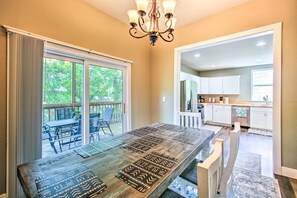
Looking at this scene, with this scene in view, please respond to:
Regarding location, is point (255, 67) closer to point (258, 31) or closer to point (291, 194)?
point (258, 31)

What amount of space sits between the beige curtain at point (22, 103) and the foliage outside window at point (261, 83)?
697 centimetres

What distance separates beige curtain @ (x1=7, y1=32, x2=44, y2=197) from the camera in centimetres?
153

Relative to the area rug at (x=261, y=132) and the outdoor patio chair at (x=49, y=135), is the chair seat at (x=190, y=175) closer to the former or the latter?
the outdoor patio chair at (x=49, y=135)

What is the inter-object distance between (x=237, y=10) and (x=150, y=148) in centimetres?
271

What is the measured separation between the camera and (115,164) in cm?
99

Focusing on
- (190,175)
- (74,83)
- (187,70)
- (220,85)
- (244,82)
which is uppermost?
(187,70)

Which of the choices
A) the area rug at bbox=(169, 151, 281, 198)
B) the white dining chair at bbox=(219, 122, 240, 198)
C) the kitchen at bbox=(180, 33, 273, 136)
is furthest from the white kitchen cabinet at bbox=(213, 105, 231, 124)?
the white dining chair at bbox=(219, 122, 240, 198)

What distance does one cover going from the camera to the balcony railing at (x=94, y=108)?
1.96 meters

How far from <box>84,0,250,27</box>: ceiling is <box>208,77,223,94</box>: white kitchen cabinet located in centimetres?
410

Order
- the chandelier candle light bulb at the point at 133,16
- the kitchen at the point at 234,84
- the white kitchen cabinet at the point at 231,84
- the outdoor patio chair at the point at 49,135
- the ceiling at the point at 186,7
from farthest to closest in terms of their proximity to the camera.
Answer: the white kitchen cabinet at the point at 231,84 < the kitchen at the point at 234,84 < the ceiling at the point at 186,7 < the outdoor patio chair at the point at 49,135 < the chandelier candle light bulb at the point at 133,16

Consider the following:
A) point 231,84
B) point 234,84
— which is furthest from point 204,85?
point 234,84

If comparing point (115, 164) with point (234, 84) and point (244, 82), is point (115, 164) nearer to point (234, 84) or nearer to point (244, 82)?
point (234, 84)

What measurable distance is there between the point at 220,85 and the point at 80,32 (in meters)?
5.80

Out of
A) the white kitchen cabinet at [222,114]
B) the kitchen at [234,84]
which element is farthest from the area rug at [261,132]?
the white kitchen cabinet at [222,114]
